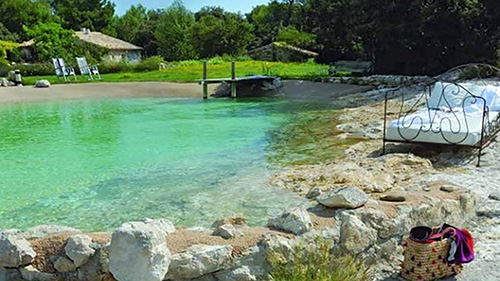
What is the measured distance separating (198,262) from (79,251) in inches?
34.0

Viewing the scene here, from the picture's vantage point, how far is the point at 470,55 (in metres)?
19.2

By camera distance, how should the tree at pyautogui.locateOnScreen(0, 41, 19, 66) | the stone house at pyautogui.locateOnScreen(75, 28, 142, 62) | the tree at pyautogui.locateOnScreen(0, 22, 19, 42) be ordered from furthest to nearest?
the tree at pyautogui.locateOnScreen(0, 22, 19, 42), the stone house at pyautogui.locateOnScreen(75, 28, 142, 62), the tree at pyautogui.locateOnScreen(0, 41, 19, 66)

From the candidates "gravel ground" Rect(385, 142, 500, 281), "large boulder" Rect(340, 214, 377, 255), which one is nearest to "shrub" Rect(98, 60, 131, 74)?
"gravel ground" Rect(385, 142, 500, 281)

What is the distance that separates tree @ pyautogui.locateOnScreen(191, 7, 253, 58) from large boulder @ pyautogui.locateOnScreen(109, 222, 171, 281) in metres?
36.8

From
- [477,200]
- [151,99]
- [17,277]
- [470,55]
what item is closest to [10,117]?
[151,99]

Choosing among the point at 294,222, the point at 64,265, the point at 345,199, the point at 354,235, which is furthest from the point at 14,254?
the point at 345,199

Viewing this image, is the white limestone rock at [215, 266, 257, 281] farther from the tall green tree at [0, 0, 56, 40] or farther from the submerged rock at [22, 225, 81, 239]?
the tall green tree at [0, 0, 56, 40]

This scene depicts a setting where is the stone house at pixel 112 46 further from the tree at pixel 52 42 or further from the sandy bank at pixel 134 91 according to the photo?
the sandy bank at pixel 134 91

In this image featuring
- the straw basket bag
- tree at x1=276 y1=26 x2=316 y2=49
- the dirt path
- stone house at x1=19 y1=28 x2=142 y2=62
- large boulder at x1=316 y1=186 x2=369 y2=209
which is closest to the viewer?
the straw basket bag

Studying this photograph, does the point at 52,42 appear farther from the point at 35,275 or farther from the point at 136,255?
the point at 136,255

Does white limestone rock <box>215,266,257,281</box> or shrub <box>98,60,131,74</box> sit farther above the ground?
shrub <box>98,60,131,74</box>

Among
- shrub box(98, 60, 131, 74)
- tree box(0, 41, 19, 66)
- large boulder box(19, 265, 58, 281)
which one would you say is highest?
tree box(0, 41, 19, 66)

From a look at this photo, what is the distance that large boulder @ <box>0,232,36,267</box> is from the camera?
3.43m

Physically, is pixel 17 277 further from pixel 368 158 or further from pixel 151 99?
pixel 151 99
